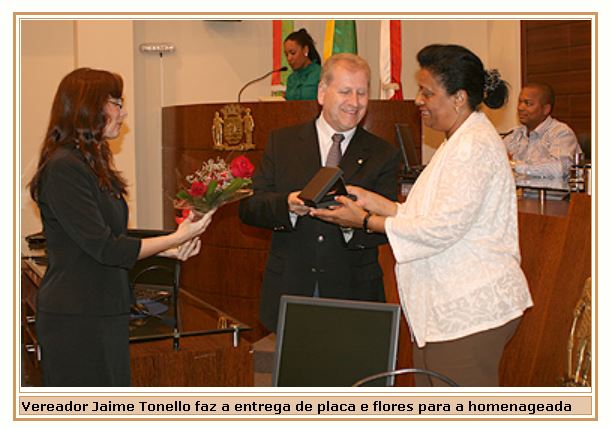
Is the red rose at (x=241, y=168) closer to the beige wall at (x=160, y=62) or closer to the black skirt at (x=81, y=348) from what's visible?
the black skirt at (x=81, y=348)

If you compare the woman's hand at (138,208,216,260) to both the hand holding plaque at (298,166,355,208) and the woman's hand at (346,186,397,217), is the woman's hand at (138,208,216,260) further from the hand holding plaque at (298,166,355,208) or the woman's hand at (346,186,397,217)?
the woman's hand at (346,186,397,217)

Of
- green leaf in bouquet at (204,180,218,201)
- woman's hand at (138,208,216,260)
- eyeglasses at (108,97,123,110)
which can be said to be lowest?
woman's hand at (138,208,216,260)

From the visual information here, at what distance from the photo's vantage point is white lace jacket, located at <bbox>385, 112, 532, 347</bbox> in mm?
2311

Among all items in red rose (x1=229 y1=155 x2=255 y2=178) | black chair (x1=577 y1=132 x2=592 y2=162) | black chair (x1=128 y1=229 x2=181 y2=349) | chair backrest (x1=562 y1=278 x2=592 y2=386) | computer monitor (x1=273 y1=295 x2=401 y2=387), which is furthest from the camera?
black chair (x1=577 y1=132 x2=592 y2=162)

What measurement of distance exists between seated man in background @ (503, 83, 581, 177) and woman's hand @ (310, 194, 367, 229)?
9.87 ft

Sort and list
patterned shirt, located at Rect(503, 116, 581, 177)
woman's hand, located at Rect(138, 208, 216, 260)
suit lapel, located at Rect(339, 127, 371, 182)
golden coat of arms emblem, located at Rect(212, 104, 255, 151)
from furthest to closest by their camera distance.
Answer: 1. golden coat of arms emblem, located at Rect(212, 104, 255, 151)
2. patterned shirt, located at Rect(503, 116, 581, 177)
3. suit lapel, located at Rect(339, 127, 371, 182)
4. woman's hand, located at Rect(138, 208, 216, 260)

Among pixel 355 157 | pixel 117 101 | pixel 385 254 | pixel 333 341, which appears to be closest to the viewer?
pixel 333 341

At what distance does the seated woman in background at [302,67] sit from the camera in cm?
630

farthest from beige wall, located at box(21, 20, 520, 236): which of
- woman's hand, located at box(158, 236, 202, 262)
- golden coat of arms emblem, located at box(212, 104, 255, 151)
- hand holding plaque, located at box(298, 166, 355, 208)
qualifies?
hand holding plaque, located at box(298, 166, 355, 208)

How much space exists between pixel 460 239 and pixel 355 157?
2.36ft

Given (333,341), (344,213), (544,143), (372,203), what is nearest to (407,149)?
(544,143)

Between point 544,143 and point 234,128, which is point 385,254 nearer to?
point 544,143

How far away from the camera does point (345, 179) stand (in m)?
2.95

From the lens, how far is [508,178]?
2367 mm
